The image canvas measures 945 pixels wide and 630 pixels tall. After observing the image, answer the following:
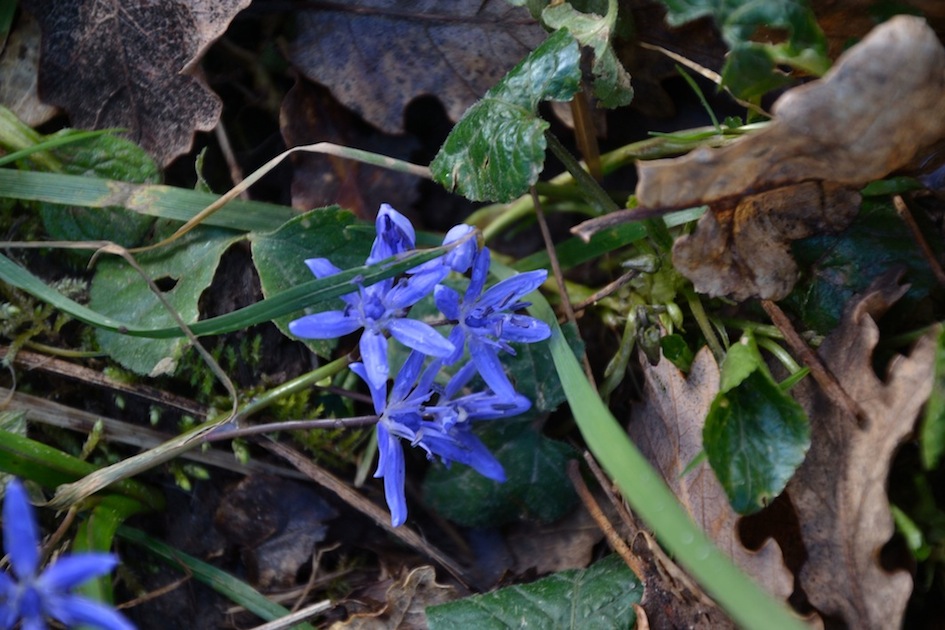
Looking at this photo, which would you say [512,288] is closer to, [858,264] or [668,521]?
[668,521]

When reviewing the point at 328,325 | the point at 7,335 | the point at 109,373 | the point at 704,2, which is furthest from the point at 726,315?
the point at 7,335

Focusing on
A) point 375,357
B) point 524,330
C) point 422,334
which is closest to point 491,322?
point 524,330

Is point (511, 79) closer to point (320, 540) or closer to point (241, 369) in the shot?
point (241, 369)

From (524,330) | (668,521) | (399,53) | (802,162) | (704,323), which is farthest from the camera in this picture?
(399,53)

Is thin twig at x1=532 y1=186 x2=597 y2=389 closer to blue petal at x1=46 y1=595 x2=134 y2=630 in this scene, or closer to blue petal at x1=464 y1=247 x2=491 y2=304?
blue petal at x1=464 y1=247 x2=491 y2=304

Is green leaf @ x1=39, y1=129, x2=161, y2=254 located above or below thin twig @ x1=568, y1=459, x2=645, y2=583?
above

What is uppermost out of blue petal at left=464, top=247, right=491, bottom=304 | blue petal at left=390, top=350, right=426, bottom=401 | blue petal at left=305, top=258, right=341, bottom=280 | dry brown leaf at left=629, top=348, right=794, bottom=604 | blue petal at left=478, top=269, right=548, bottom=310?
blue petal at left=305, top=258, right=341, bottom=280

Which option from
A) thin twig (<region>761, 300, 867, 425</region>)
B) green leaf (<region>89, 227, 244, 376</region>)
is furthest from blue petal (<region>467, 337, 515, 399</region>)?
green leaf (<region>89, 227, 244, 376</region>)
